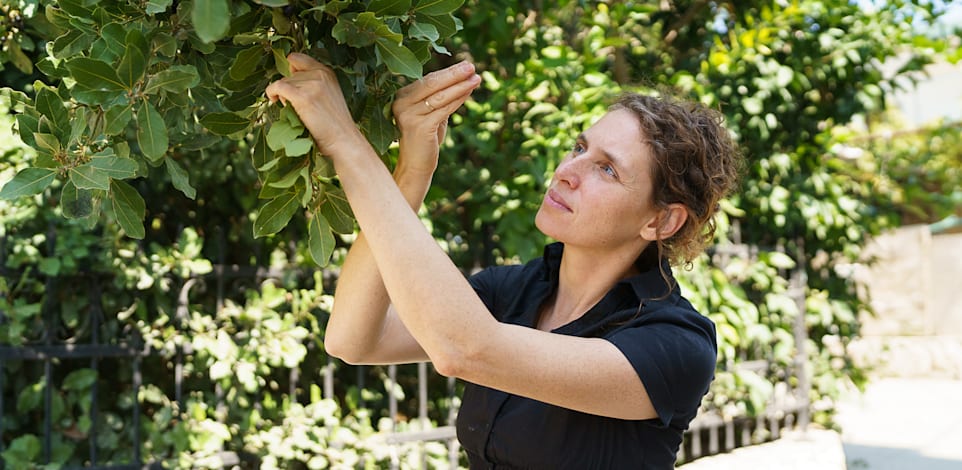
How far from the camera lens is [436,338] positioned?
1171mm

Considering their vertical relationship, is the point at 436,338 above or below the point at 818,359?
above

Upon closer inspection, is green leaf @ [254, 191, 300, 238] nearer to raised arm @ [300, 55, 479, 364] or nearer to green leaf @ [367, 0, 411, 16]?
raised arm @ [300, 55, 479, 364]

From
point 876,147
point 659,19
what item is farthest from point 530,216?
point 876,147

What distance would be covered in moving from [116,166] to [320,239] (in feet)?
0.96

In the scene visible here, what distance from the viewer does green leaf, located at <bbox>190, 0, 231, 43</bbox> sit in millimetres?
878

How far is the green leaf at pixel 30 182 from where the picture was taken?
1.22 meters

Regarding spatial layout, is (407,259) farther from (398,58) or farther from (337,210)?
(398,58)

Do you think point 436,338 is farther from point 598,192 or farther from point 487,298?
point 487,298

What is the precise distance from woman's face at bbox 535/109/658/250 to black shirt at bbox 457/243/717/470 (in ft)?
0.40

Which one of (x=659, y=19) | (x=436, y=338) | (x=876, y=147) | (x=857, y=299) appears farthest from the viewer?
(x=876, y=147)

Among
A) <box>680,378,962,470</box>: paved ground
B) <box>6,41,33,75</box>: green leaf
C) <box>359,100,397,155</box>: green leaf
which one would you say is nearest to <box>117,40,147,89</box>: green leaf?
<box>359,100,397,155</box>: green leaf

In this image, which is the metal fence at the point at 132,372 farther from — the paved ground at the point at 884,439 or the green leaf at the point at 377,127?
the green leaf at the point at 377,127

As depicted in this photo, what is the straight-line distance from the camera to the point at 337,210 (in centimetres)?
124

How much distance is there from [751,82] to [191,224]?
2.70 m
